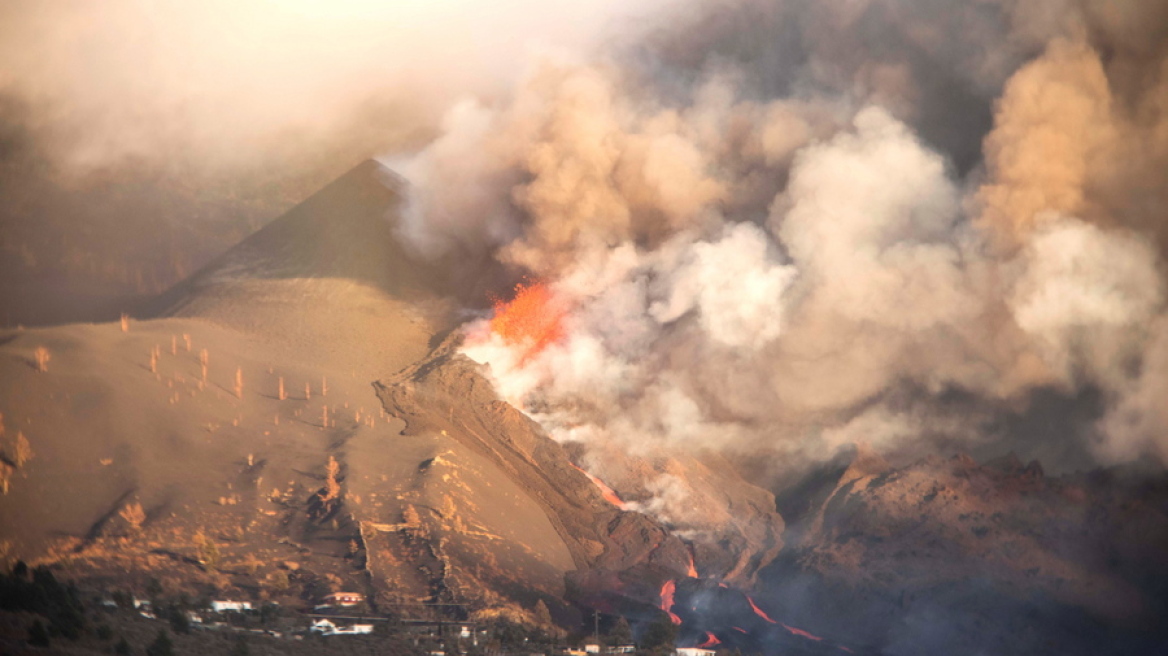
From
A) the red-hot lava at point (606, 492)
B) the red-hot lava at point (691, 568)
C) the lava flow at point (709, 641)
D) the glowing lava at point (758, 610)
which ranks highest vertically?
the red-hot lava at point (606, 492)

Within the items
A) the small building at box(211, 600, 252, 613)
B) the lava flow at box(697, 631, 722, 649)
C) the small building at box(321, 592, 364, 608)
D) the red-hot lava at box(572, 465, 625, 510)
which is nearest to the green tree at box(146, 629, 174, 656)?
the small building at box(211, 600, 252, 613)

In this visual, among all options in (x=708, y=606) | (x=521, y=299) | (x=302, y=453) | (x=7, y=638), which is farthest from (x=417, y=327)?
(x=7, y=638)

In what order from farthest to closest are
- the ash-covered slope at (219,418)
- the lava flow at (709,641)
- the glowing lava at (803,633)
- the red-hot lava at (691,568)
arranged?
1. the red-hot lava at (691,568)
2. the glowing lava at (803,633)
3. the lava flow at (709,641)
4. the ash-covered slope at (219,418)

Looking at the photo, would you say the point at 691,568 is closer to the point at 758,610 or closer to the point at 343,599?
the point at 758,610

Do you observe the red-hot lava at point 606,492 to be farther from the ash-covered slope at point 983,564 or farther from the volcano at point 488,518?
the ash-covered slope at point 983,564

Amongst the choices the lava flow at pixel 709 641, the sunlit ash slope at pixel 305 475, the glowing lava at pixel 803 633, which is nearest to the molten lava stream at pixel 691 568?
the sunlit ash slope at pixel 305 475
